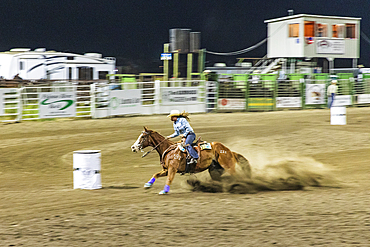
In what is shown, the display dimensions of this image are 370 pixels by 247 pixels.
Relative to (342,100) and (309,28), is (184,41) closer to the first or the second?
(342,100)

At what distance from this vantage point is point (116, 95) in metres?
19.3

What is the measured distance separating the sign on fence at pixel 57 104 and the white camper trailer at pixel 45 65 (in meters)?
8.14

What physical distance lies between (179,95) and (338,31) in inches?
658

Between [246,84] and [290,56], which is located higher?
[290,56]

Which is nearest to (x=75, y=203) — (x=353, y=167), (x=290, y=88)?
(x=353, y=167)

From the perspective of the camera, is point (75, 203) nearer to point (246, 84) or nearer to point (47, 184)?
point (47, 184)

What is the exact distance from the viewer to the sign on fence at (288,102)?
2413 centimetres

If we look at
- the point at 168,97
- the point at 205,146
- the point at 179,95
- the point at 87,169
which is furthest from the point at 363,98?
the point at 87,169

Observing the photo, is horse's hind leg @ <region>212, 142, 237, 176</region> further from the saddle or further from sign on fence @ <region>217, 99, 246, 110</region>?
sign on fence @ <region>217, 99, 246, 110</region>

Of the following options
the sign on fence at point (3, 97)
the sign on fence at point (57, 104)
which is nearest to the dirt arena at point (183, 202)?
the sign on fence at point (57, 104)

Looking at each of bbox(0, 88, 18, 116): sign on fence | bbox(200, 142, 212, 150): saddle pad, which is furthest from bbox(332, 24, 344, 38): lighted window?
bbox(200, 142, 212, 150): saddle pad

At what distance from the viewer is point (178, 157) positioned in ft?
22.7

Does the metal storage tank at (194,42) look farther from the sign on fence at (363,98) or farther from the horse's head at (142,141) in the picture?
the horse's head at (142,141)

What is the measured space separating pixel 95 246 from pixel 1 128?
12673 millimetres
